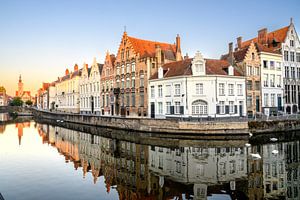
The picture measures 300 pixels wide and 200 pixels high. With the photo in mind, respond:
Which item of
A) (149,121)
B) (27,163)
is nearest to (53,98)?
(149,121)

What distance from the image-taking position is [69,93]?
62281 mm

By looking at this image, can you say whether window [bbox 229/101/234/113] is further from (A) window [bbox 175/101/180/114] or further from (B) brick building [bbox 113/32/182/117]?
(B) brick building [bbox 113/32/182/117]

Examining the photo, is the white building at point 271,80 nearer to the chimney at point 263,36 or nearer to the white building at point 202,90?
the chimney at point 263,36

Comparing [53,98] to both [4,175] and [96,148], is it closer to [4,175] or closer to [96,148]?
[96,148]

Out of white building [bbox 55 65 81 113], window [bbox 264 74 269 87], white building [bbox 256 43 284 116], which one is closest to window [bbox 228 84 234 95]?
white building [bbox 256 43 284 116]

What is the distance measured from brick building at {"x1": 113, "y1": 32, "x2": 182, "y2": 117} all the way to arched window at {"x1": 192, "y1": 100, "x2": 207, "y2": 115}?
8.35 metres

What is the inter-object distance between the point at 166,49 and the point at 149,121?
1638cm

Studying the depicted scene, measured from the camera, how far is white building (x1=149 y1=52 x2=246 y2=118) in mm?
29094

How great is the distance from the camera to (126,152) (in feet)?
A: 66.6

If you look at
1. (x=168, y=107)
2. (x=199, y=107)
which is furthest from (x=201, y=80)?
(x=168, y=107)

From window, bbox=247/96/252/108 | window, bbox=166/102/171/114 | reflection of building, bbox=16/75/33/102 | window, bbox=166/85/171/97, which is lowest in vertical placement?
window, bbox=166/102/171/114

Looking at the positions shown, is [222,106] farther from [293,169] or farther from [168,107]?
[293,169]

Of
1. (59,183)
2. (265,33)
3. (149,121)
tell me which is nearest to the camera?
(59,183)

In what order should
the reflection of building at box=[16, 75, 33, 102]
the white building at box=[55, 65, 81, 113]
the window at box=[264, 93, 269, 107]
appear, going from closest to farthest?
1. the window at box=[264, 93, 269, 107]
2. the white building at box=[55, 65, 81, 113]
3. the reflection of building at box=[16, 75, 33, 102]
